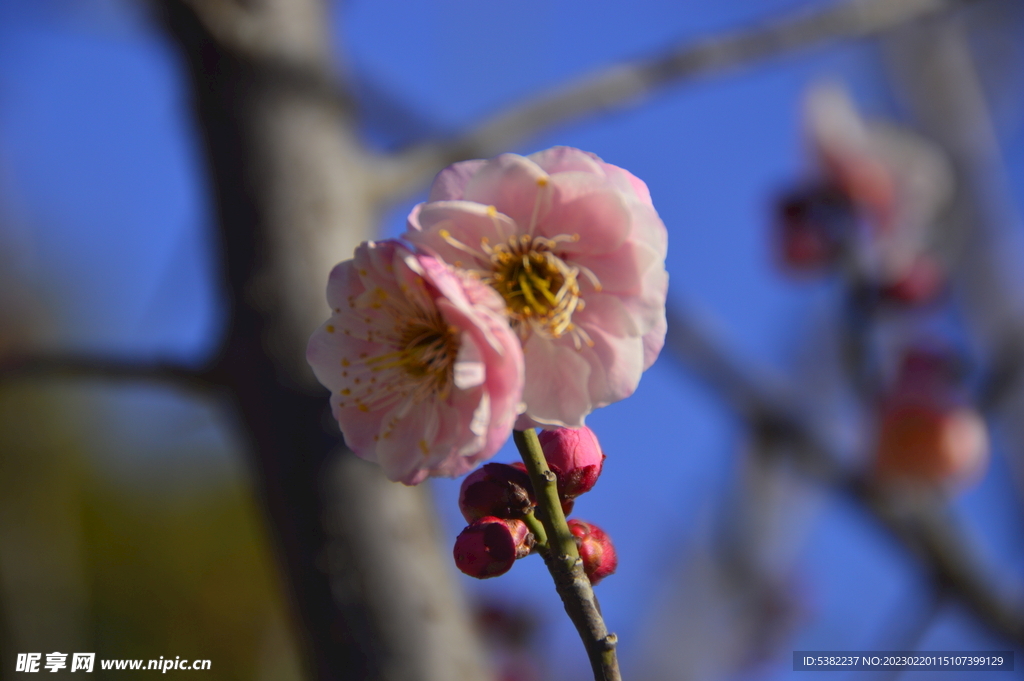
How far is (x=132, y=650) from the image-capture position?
4422mm

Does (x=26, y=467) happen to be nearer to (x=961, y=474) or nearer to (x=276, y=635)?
(x=276, y=635)

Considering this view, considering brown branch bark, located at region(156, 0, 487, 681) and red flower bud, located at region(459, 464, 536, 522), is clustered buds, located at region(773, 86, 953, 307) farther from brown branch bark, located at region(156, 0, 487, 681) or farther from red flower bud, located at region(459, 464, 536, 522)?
red flower bud, located at region(459, 464, 536, 522)

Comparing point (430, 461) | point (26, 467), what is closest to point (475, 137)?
point (430, 461)

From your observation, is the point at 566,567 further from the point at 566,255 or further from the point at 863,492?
the point at 863,492

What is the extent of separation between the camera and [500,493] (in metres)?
0.60

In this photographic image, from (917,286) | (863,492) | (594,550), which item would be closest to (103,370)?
(594,550)

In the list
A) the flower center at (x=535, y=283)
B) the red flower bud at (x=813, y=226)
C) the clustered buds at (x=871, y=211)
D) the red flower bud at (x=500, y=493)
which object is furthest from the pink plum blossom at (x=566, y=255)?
the red flower bud at (x=813, y=226)

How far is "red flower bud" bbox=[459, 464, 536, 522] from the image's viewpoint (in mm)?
590

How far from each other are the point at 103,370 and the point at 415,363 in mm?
616

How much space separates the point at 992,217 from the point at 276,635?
95.5 inches

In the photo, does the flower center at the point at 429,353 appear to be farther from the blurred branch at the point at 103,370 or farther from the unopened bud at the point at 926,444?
the unopened bud at the point at 926,444

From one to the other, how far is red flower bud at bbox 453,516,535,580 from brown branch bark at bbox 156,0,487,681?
0.92ft

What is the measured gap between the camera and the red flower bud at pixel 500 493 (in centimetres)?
59

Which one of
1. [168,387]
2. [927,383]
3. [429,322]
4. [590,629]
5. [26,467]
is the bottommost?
[590,629]
